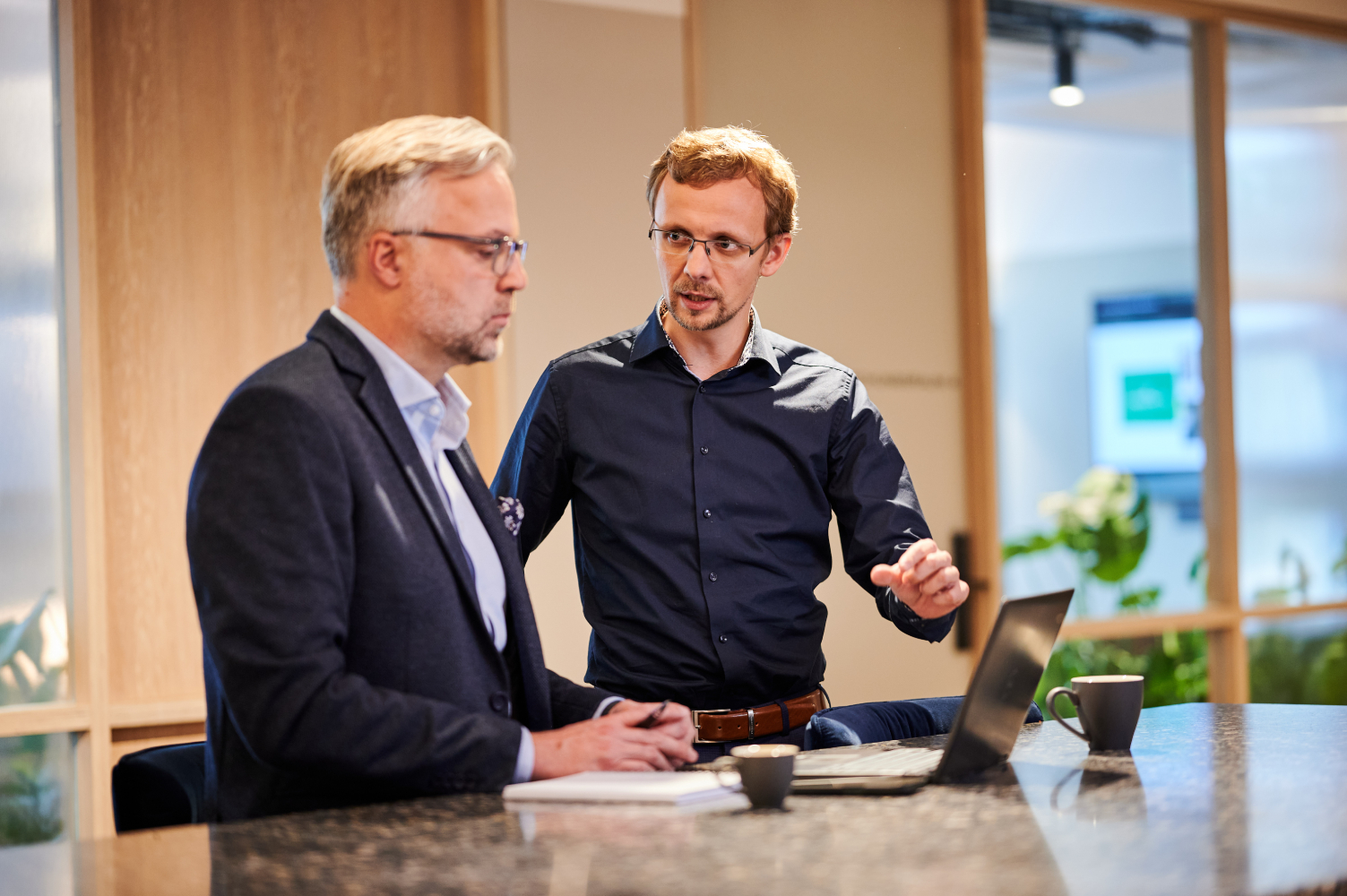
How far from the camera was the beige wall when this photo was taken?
365 centimetres

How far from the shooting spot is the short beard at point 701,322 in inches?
91.9

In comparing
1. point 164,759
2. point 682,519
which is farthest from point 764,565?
point 164,759

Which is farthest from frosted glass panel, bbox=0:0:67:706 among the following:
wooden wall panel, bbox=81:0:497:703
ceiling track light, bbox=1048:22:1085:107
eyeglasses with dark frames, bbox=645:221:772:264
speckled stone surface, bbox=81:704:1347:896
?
ceiling track light, bbox=1048:22:1085:107

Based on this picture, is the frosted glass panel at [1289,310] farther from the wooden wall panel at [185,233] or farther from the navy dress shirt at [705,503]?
the wooden wall panel at [185,233]

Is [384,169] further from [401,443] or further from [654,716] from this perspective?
[654,716]

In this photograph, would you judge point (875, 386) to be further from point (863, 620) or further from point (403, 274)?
point (403, 274)

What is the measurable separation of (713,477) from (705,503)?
55 millimetres

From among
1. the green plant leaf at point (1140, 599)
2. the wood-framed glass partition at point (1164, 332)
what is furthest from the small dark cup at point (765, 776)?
the green plant leaf at point (1140, 599)

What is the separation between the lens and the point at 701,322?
235cm

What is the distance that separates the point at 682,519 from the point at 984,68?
2883 millimetres

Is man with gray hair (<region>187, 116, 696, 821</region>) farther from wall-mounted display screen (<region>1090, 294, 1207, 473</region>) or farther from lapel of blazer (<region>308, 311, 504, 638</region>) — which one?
wall-mounted display screen (<region>1090, 294, 1207, 473</region>)

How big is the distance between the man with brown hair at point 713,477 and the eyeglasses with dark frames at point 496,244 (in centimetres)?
57

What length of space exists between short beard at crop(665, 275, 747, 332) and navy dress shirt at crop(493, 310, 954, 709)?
0.37 feet

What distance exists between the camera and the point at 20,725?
10.1 feet
